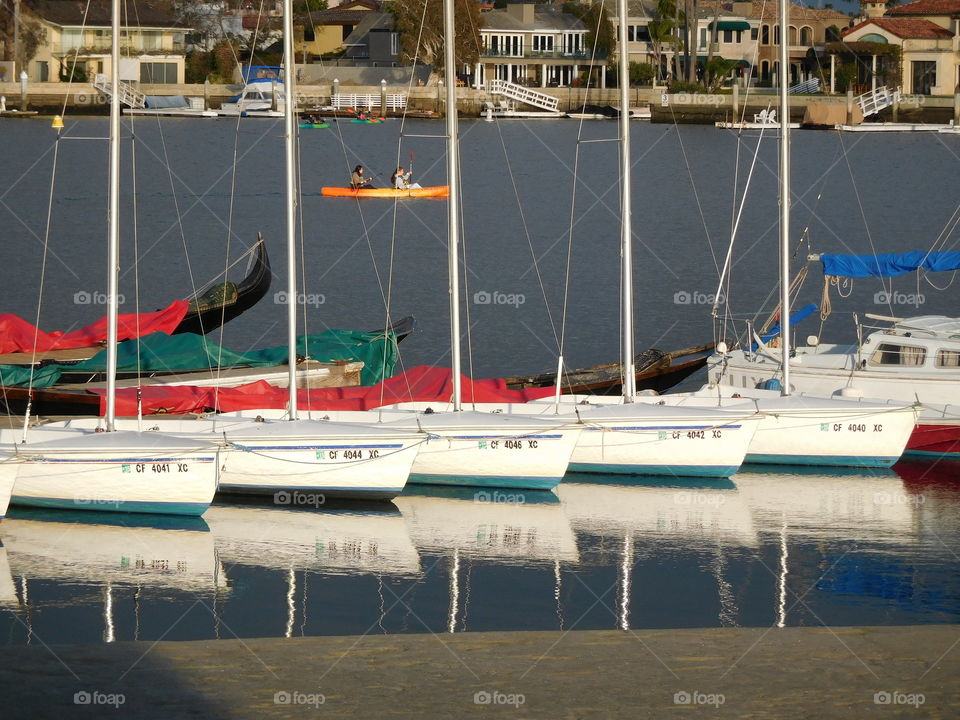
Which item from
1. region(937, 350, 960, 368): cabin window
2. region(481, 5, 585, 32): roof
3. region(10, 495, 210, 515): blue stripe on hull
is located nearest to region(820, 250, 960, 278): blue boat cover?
region(937, 350, 960, 368): cabin window

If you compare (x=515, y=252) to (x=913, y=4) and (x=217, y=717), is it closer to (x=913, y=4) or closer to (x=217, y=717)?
(x=217, y=717)

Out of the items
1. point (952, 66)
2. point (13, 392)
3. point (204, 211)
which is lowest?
point (13, 392)

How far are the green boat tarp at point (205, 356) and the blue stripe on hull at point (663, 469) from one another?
610cm

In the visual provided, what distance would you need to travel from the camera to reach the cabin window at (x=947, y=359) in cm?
2767

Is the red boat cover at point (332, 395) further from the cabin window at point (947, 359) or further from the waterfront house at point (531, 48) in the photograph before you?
the waterfront house at point (531, 48)

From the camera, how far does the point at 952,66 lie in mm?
130875

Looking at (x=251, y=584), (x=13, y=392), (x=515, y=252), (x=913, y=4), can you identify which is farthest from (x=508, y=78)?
(x=251, y=584)

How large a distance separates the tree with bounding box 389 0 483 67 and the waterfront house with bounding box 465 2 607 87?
2.40 meters

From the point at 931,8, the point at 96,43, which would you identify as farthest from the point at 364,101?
the point at 931,8

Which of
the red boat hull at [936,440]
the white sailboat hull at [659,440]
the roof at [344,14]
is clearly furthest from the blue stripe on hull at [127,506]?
the roof at [344,14]

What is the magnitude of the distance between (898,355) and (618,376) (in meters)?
5.18

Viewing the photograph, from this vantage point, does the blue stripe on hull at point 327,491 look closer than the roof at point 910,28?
Yes

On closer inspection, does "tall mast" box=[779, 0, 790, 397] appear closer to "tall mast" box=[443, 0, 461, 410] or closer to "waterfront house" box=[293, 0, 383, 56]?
"tall mast" box=[443, 0, 461, 410]

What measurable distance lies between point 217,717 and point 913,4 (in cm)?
13827
